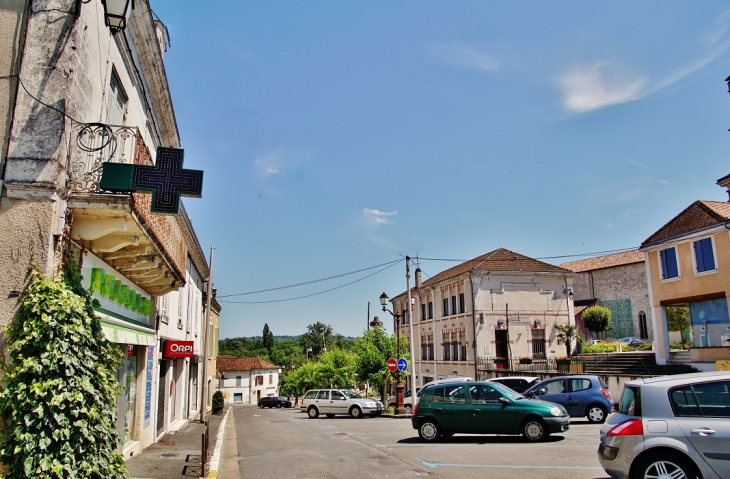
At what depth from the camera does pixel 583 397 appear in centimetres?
1692

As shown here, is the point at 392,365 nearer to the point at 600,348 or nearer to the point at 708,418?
the point at 600,348

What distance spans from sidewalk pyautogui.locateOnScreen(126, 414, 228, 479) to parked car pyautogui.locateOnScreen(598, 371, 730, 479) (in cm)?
725

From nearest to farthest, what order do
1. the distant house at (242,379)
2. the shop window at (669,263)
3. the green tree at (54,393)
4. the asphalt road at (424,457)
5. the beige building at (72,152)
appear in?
the green tree at (54,393) < the beige building at (72,152) < the asphalt road at (424,457) < the shop window at (669,263) < the distant house at (242,379)

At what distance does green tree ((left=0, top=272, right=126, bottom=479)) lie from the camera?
5.68 m

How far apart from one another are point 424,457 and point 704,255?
66.0 feet

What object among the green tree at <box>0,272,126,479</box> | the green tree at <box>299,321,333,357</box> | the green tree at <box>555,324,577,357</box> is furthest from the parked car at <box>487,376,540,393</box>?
the green tree at <box>299,321,333,357</box>

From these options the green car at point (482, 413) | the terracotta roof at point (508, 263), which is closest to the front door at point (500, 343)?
the terracotta roof at point (508, 263)

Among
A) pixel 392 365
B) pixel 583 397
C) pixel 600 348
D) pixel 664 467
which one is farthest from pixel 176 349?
pixel 600 348

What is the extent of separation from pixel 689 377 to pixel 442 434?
7910mm

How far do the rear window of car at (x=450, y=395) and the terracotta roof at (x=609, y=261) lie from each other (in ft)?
147

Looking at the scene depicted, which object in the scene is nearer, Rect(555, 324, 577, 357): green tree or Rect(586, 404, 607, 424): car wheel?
Rect(586, 404, 607, 424): car wheel

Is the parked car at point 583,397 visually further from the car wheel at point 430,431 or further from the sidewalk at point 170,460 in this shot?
the sidewalk at point 170,460

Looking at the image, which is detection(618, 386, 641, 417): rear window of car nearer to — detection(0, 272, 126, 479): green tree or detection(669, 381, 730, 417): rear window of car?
detection(669, 381, 730, 417): rear window of car

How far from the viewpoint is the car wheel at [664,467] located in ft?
21.1
